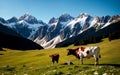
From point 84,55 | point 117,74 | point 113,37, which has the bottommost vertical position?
point 117,74

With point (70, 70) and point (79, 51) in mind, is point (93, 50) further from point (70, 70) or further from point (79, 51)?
point (70, 70)

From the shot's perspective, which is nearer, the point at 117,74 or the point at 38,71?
the point at 117,74

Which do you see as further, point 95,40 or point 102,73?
point 95,40

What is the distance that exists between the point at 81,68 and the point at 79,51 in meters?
8.60

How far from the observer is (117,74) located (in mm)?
20625

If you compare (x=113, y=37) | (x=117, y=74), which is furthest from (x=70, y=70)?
(x=113, y=37)

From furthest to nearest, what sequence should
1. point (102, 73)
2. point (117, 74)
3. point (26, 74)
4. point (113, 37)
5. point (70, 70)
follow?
point (113, 37)
point (26, 74)
point (70, 70)
point (102, 73)
point (117, 74)

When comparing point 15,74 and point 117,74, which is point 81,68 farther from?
point 15,74

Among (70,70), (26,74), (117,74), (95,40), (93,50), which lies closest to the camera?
(117,74)

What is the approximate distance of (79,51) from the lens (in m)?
35.7

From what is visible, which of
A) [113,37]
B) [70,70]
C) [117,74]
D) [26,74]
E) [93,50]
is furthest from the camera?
[113,37]

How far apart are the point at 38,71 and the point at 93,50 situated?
960cm

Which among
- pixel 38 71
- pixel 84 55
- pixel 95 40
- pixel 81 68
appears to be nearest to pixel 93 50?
pixel 84 55

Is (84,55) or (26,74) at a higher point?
(84,55)
